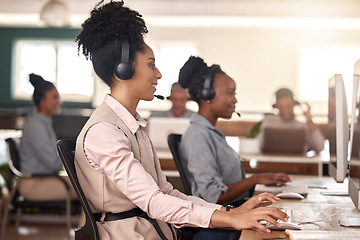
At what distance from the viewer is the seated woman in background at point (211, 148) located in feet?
7.18

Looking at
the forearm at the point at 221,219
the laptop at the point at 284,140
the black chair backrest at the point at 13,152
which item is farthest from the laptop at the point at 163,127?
the forearm at the point at 221,219

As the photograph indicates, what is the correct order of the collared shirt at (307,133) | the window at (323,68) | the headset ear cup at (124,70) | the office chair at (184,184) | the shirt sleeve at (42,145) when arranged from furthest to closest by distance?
1. the window at (323,68)
2. the collared shirt at (307,133)
3. the shirt sleeve at (42,145)
4. the office chair at (184,184)
5. the headset ear cup at (124,70)

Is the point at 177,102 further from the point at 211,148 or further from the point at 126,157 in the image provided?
the point at 126,157

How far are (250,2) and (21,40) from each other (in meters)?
4.85

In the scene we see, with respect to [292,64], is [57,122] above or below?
below

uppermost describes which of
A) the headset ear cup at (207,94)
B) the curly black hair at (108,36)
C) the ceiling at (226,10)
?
the ceiling at (226,10)

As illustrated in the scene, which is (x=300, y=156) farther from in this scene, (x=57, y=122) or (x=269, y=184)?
(x=57, y=122)

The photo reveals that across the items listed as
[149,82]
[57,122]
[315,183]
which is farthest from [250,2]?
[149,82]

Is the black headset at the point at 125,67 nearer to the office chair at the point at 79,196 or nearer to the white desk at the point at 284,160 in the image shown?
the office chair at the point at 79,196

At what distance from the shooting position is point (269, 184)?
2.40 meters

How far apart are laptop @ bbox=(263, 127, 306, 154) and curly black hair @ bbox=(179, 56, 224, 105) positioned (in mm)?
1875

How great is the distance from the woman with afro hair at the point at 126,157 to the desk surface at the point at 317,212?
0.29ft

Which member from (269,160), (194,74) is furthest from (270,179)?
(269,160)

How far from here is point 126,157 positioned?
1370mm
